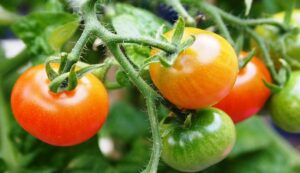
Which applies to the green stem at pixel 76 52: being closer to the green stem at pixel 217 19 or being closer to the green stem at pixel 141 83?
the green stem at pixel 141 83

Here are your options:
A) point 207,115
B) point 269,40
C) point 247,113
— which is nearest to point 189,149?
point 207,115

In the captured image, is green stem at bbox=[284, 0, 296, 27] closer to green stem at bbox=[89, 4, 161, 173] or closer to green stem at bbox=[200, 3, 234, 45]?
green stem at bbox=[200, 3, 234, 45]

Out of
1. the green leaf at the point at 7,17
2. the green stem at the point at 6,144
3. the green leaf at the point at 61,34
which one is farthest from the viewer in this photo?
the green leaf at the point at 7,17

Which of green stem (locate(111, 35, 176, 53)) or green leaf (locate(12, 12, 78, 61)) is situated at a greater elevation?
green stem (locate(111, 35, 176, 53))

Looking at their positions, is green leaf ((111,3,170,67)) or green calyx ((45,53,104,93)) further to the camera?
green leaf ((111,3,170,67))

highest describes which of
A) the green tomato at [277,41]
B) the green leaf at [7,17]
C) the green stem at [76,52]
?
the green stem at [76,52]

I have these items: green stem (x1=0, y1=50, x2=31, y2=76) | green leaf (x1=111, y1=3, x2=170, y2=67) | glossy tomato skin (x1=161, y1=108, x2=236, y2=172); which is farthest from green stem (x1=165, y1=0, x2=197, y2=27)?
green stem (x1=0, y1=50, x2=31, y2=76)

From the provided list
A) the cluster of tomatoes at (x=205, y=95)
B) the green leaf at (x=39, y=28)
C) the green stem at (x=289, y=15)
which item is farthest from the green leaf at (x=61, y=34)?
the green stem at (x=289, y=15)
